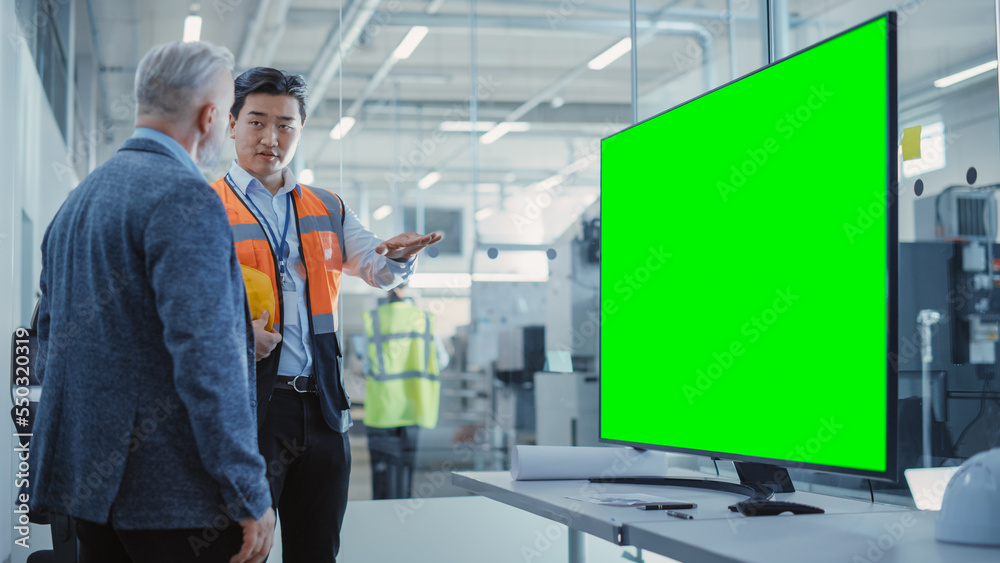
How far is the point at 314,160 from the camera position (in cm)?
412

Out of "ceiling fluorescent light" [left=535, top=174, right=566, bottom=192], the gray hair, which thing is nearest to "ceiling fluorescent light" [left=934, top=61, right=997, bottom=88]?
"ceiling fluorescent light" [left=535, top=174, right=566, bottom=192]

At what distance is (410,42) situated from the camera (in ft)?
15.7

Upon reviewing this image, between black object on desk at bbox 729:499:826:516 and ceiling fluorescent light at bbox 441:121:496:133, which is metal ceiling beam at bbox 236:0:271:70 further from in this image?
black object on desk at bbox 729:499:826:516

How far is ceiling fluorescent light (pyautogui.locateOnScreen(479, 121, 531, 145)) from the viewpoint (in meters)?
4.83

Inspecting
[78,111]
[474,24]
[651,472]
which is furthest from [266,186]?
[474,24]

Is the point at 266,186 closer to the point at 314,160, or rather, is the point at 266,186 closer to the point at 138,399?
the point at 138,399

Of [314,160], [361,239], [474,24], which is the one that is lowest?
[361,239]

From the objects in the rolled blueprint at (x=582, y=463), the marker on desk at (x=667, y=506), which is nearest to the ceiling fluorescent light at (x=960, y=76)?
the rolled blueprint at (x=582, y=463)

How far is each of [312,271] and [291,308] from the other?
103 mm

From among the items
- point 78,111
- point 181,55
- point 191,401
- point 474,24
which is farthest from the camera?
point 474,24

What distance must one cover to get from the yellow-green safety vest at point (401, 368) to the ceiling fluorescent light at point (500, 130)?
1.12 meters

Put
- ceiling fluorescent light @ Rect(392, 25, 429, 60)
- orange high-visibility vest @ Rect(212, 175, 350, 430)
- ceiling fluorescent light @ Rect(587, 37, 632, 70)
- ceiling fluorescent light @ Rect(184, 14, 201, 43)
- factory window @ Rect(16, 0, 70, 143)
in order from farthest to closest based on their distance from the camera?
ceiling fluorescent light @ Rect(587, 37, 632, 70) < ceiling fluorescent light @ Rect(392, 25, 429, 60) < ceiling fluorescent light @ Rect(184, 14, 201, 43) < factory window @ Rect(16, 0, 70, 143) < orange high-visibility vest @ Rect(212, 175, 350, 430)

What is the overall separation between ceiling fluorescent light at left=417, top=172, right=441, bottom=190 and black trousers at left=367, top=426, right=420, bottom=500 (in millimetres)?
1375

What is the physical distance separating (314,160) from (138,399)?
3081 millimetres
